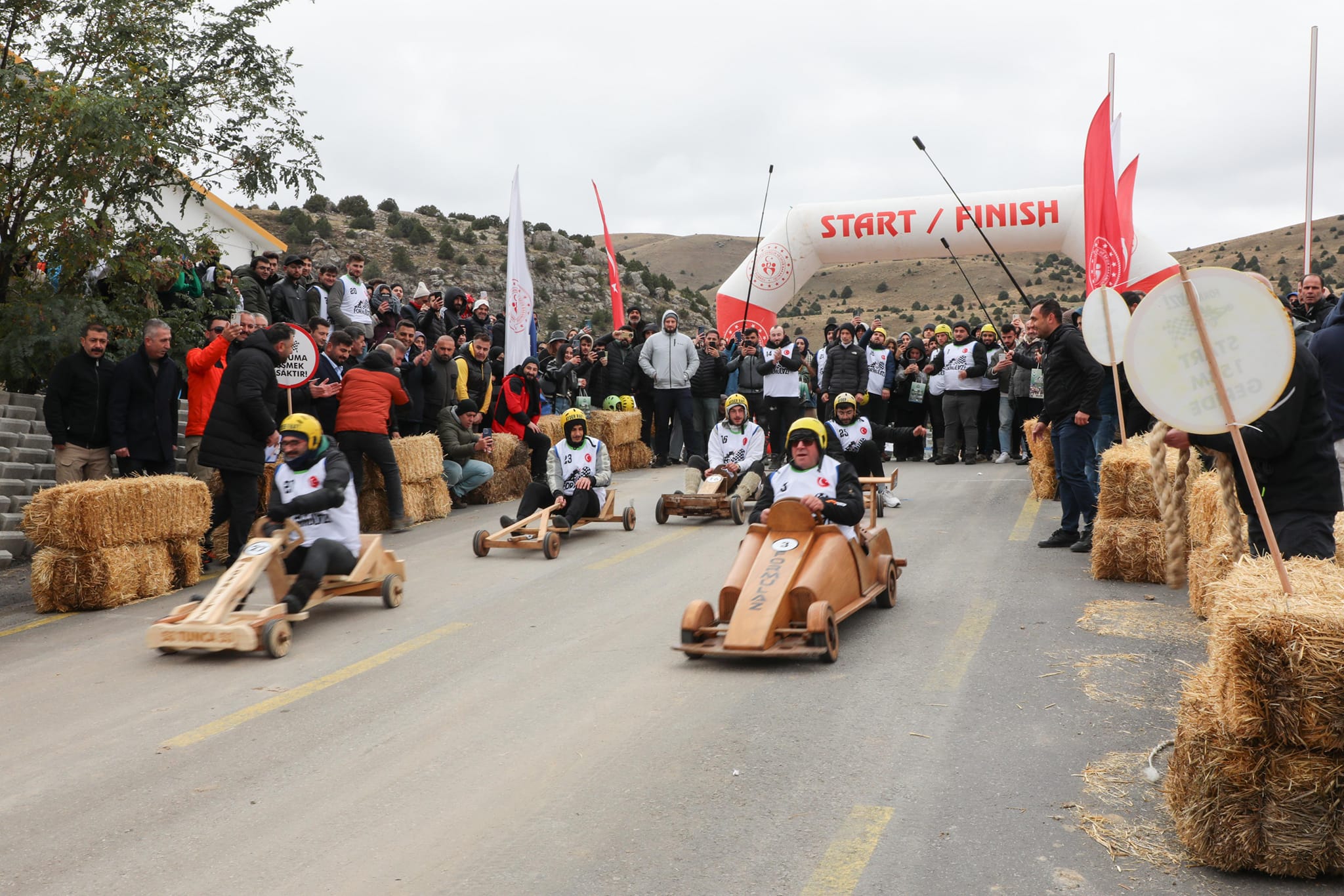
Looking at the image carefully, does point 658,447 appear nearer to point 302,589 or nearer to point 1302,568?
point 302,589

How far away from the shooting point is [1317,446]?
520 centimetres

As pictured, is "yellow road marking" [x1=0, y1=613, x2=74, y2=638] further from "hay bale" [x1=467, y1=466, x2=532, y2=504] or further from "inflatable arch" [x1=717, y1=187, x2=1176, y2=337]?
"inflatable arch" [x1=717, y1=187, x2=1176, y2=337]

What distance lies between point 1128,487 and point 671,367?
9800 millimetres

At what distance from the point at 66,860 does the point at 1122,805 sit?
4.18 m

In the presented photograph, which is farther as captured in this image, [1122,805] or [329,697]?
[329,697]

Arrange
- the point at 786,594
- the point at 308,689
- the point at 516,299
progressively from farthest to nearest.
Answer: the point at 516,299, the point at 786,594, the point at 308,689

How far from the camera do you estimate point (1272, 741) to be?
3.90 metres

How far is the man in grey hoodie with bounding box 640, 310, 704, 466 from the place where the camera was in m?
18.3

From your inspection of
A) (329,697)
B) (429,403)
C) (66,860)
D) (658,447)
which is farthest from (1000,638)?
(658,447)

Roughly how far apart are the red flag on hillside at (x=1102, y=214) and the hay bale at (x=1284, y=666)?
7.20 metres

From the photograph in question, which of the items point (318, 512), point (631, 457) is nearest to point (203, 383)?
point (318, 512)

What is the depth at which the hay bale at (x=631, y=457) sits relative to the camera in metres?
19.1

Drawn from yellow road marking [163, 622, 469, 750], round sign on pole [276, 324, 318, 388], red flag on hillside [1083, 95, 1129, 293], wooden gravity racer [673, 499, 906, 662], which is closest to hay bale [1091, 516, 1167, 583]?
wooden gravity racer [673, 499, 906, 662]

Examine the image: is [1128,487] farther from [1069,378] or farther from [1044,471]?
[1044,471]
